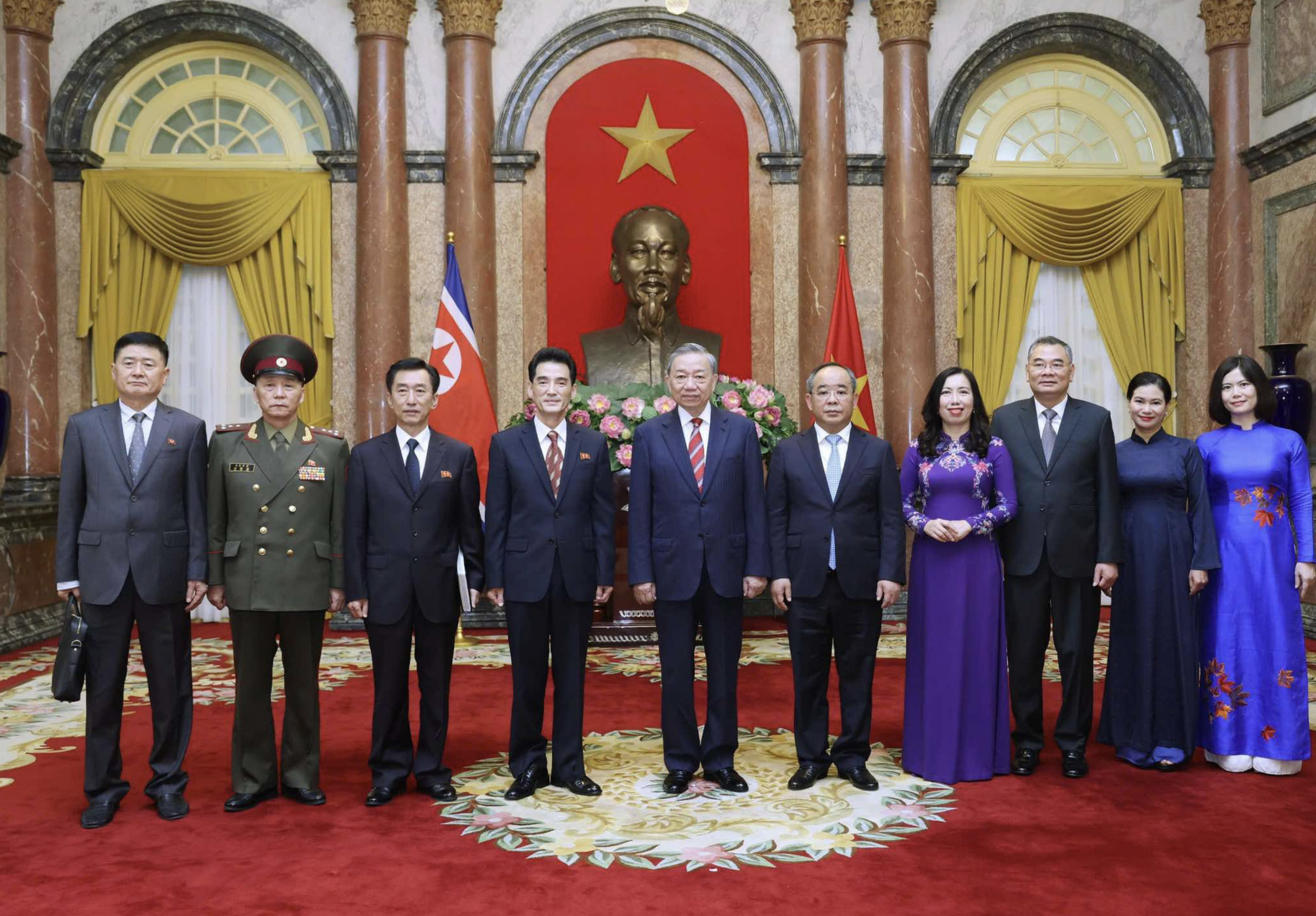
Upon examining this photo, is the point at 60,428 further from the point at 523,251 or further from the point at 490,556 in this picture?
the point at 490,556

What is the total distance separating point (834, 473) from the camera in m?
3.95

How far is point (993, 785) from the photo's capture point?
12.9 ft

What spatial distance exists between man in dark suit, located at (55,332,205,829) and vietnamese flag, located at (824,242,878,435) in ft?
17.1

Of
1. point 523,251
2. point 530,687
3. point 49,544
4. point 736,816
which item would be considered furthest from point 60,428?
point 736,816

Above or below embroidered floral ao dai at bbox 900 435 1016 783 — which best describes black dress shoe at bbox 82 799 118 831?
below

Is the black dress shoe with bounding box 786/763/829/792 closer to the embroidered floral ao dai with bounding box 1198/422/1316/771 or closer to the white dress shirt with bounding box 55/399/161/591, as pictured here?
the embroidered floral ao dai with bounding box 1198/422/1316/771

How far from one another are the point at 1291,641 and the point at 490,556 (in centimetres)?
293

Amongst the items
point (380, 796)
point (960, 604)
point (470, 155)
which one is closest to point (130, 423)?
point (380, 796)

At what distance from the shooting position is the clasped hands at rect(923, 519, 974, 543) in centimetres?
393

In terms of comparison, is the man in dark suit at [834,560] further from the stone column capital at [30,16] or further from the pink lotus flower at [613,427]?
the stone column capital at [30,16]

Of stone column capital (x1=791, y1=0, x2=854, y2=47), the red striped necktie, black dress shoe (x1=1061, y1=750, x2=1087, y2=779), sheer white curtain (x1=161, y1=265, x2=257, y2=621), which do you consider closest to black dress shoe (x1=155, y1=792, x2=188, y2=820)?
the red striped necktie

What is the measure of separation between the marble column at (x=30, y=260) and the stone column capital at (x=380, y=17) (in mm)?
2133

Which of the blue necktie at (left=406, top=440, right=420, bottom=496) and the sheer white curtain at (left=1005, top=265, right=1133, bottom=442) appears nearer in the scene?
the blue necktie at (left=406, top=440, right=420, bottom=496)

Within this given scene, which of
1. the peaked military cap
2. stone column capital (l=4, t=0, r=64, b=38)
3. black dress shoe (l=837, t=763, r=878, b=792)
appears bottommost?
black dress shoe (l=837, t=763, r=878, b=792)
